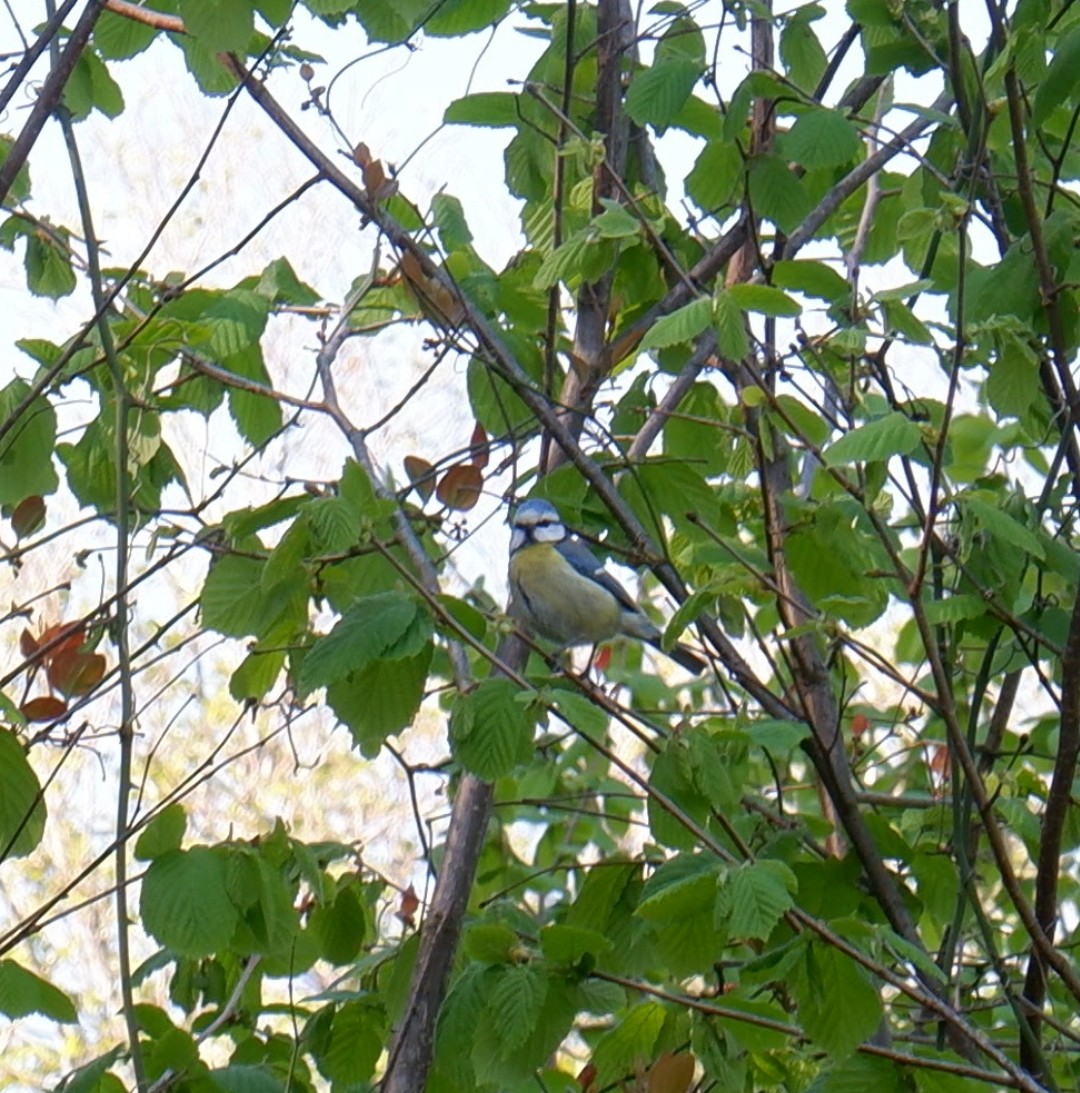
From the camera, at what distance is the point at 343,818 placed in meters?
8.12

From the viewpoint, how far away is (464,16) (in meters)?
2.17

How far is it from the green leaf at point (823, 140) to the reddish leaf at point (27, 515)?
1.18 metres

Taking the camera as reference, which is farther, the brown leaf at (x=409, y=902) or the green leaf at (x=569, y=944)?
the brown leaf at (x=409, y=902)

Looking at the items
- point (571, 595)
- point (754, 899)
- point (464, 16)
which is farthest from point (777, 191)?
point (571, 595)

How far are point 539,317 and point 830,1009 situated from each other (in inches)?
51.5

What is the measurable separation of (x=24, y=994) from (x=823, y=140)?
4.88ft

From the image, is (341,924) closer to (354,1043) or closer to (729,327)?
(354,1043)

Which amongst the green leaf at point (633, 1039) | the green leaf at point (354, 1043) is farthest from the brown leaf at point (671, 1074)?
the green leaf at point (354, 1043)

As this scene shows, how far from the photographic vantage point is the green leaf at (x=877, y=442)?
1.68 meters

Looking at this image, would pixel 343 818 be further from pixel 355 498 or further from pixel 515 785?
pixel 355 498

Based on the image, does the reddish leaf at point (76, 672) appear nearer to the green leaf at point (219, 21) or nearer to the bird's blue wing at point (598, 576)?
the green leaf at point (219, 21)

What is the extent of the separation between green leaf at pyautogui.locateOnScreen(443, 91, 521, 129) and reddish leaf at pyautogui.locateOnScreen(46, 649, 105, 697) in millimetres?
972

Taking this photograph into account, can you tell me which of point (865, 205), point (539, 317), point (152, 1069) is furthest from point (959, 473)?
point (152, 1069)

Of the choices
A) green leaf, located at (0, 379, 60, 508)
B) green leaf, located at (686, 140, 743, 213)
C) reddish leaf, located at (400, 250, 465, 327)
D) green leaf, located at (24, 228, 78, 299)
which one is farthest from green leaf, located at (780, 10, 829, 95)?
green leaf, located at (0, 379, 60, 508)
